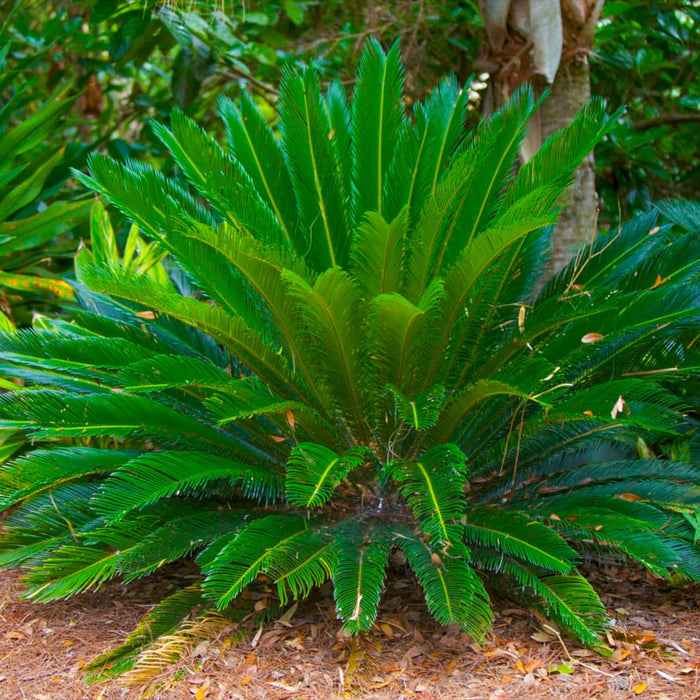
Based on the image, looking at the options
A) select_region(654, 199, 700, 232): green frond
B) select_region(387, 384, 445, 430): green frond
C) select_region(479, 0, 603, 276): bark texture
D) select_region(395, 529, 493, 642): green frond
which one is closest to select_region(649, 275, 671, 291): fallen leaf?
select_region(654, 199, 700, 232): green frond

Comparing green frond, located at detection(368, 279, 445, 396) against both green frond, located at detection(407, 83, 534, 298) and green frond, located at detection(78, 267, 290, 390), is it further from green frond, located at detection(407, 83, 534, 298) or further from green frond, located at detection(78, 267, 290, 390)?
green frond, located at detection(78, 267, 290, 390)

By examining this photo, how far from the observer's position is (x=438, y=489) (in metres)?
2.15

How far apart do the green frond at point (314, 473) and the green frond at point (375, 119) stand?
3.31ft

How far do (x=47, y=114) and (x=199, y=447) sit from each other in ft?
8.19

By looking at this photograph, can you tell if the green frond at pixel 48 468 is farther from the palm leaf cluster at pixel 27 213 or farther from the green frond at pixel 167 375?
the palm leaf cluster at pixel 27 213

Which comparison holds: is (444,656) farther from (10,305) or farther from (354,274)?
(10,305)

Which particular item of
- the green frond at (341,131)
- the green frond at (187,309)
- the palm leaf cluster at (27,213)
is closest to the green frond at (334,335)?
the green frond at (187,309)

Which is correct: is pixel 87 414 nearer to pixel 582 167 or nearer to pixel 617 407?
pixel 617 407

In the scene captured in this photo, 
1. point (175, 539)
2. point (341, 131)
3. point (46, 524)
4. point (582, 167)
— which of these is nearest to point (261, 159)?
point (341, 131)

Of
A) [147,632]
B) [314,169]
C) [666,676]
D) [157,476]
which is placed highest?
[314,169]

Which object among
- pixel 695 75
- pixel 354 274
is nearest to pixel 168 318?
pixel 354 274

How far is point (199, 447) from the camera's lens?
261 cm

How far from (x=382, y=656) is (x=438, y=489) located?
1.86ft

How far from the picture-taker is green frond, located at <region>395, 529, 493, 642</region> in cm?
206
